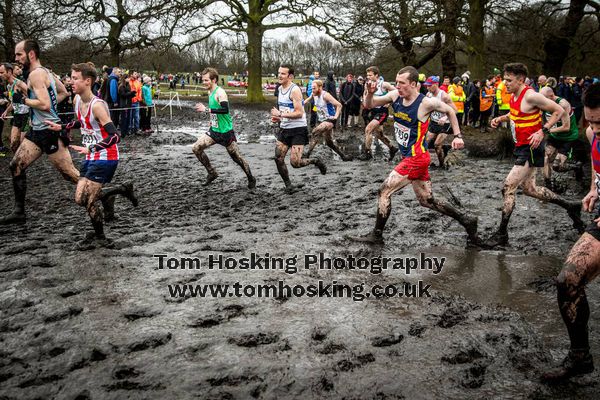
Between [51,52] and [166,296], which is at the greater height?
[51,52]

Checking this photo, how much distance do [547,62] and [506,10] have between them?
3919mm

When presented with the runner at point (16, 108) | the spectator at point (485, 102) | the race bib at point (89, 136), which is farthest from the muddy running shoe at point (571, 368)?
the spectator at point (485, 102)

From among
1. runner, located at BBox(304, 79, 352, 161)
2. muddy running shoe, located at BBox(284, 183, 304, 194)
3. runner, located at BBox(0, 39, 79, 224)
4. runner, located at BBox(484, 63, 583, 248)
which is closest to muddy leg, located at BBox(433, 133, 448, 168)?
runner, located at BBox(304, 79, 352, 161)

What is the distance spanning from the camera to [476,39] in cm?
2039

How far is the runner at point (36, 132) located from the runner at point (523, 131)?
552cm

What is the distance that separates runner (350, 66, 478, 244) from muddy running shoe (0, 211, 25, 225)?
455 cm

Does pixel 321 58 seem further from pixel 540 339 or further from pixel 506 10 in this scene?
pixel 540 339

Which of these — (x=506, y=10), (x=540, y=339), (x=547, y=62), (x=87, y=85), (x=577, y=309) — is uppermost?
(x=506, y=10)

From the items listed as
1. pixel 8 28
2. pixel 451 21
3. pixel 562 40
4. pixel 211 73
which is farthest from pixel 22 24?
pixel 562 40

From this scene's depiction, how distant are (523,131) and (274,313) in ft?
12.5

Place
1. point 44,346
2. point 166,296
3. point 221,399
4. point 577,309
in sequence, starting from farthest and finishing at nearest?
1. point 166,296
2. point 44,346
3. point 577,309
4. point 221,399

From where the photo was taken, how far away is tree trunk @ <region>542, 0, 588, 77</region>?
2288 cm

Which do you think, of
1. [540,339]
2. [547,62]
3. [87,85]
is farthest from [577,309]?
[547,62]

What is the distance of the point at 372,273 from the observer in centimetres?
495
